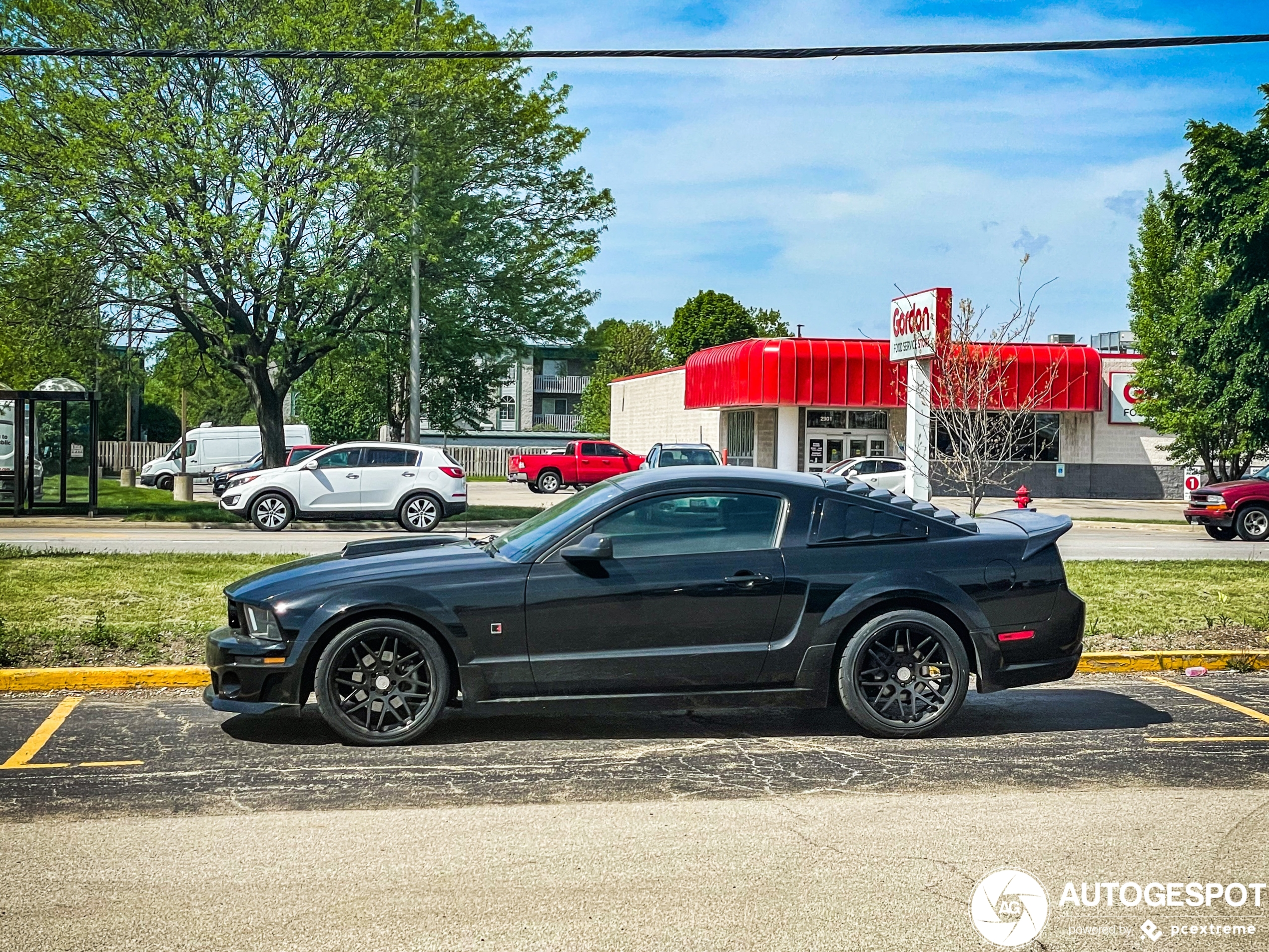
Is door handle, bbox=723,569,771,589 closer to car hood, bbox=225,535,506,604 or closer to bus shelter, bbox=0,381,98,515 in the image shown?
car hood, bbox=225,535,506,604

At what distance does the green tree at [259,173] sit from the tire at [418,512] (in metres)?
5.42

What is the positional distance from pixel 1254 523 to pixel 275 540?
18.3 m

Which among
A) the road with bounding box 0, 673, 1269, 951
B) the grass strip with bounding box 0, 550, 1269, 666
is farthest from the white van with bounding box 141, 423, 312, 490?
the road with bounding box 0, 673, 1269, 951

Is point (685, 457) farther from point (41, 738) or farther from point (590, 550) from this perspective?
point (41, 738)

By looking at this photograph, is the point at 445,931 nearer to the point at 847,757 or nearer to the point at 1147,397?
the point at 847,757

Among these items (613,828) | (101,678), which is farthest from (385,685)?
(101,678)

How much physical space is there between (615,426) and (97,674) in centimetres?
5586

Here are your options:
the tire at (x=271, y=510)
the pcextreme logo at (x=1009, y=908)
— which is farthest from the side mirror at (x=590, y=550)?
the tire at (x=271, y=510)

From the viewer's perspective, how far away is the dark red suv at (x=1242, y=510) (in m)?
24.5

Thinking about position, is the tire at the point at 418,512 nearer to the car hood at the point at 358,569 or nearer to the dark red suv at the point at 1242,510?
the dark red suv at the point at 1242,510

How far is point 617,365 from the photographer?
79.3 meters

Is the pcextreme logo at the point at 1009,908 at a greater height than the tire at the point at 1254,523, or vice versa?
→ the tire at the point at 1254,523

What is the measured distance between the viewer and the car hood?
6961mm

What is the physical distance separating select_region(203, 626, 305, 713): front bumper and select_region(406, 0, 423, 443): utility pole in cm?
2031
